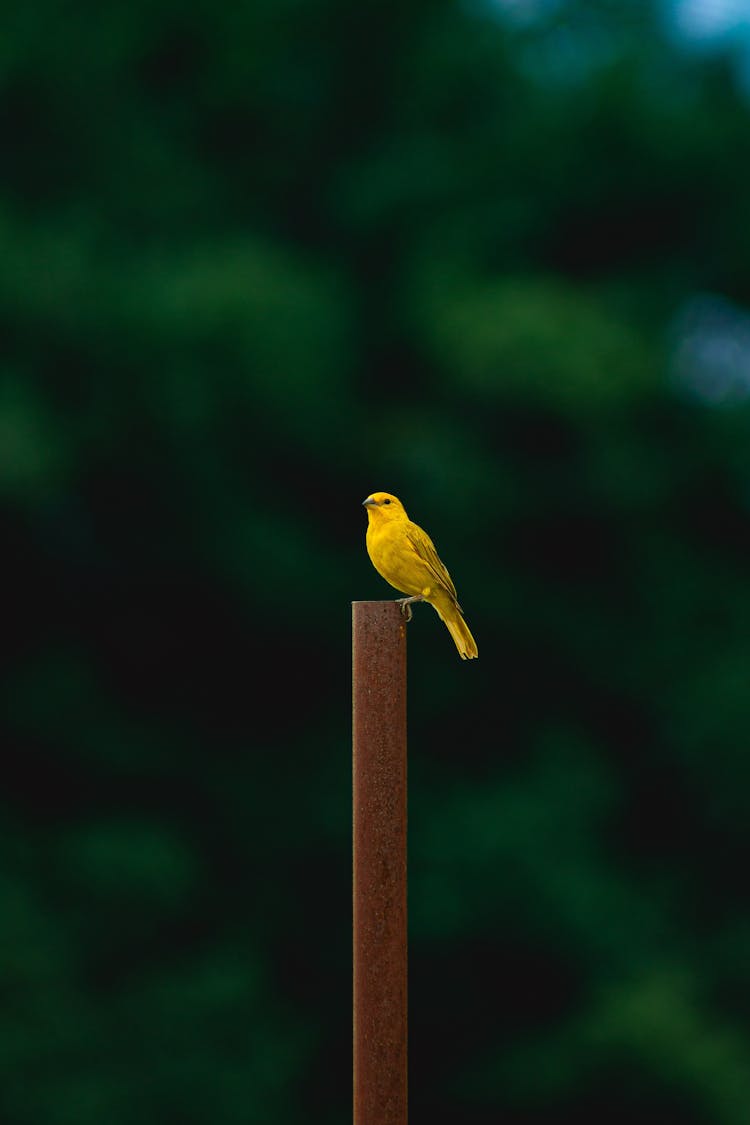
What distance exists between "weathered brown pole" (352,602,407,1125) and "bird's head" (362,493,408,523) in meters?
0.78

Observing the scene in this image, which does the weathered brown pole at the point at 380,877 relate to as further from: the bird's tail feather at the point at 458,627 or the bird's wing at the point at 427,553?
the bird's tail feather at the point at 458,627

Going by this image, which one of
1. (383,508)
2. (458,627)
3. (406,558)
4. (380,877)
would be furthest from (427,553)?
(380,877)

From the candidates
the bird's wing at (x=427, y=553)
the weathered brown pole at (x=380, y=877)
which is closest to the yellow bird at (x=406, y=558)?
the bird's wing at (x=427, y=553)

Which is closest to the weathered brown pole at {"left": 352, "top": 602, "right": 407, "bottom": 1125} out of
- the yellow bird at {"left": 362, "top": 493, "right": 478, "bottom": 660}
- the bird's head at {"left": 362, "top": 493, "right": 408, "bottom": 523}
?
the yellow bird at {"left": 362, "top": 493, "right": 478, "bottom": 660}

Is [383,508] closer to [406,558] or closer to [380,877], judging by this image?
[406,558]

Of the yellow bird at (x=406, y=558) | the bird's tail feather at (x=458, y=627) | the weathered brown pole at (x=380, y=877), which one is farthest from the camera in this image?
the bird's tail feather at (x=458, y=627)

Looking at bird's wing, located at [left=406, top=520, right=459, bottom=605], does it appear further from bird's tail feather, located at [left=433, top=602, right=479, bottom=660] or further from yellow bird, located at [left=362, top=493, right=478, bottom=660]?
bird's tail feather, located at [left=433, top=602, right=479, bottom=660]

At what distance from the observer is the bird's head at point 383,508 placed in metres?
3.17

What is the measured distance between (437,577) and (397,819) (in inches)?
30.4

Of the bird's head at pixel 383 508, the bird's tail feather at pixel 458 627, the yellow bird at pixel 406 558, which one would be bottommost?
the bird's tail feather at pixel 458 627

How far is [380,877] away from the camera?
2395 mm

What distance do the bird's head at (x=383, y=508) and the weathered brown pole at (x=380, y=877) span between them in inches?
30.5

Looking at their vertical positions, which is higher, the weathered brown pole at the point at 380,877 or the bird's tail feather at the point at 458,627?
the bird's tail feather at the point at 458,627

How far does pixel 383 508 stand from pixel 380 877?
1002mm
